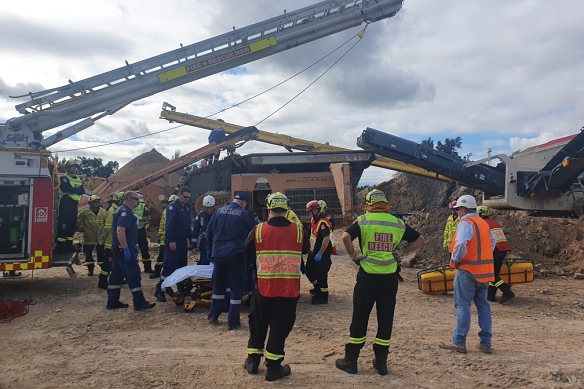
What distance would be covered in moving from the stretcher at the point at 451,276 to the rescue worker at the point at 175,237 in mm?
4315

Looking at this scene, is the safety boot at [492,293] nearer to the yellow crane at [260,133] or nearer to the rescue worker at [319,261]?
the rescue worker at [319,261]

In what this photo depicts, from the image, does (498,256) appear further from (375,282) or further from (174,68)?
(174,68)

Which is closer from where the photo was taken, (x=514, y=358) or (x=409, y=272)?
(x=514, y=358)

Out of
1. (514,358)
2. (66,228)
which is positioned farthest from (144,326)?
(514,358)

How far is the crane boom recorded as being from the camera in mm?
9914

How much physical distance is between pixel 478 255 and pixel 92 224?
755cm

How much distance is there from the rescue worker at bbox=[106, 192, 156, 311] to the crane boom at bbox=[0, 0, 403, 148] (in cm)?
485

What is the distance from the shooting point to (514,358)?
4.46 m

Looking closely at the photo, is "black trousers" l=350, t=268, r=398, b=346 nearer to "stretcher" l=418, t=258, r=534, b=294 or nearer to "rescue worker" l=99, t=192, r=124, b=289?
"stretcher" l=418, t=258, r=534, b=294

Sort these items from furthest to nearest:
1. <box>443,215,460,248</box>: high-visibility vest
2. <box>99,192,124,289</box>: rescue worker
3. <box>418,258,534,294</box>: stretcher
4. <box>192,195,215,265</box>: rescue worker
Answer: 1. <box>99,192,124,289</box>: rescue worker
2. <box>443,215,460,248</box>: high-visibility vest
3. <box>192,195,215,265</box>: rescue worker
4. <box>418,258,534,294</box>: stretcher

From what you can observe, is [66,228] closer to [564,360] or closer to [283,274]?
[283,274]

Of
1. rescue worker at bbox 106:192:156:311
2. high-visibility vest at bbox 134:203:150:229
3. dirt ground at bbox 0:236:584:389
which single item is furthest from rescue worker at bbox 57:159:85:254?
rescue worker at bbox 106:192:156:311

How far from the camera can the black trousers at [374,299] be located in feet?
13.5

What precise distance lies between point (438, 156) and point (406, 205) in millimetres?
11140
